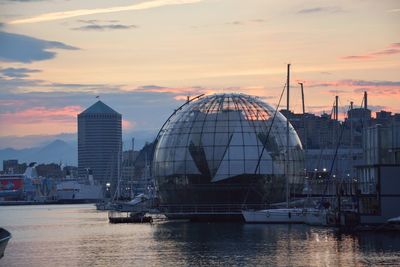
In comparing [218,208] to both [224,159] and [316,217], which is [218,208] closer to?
[224,159]

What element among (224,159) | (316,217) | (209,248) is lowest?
(209,248)

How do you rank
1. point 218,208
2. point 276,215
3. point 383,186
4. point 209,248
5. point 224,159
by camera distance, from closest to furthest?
point 209,248 < point 383,186 < point 276,215 < point 218,208 < point 224,159

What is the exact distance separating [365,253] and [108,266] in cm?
1432

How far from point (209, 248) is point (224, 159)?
39.4 m

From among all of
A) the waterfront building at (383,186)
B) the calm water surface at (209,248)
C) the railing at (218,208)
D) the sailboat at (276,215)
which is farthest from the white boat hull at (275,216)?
the waterfront building at (383,186)

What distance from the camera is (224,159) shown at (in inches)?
3969

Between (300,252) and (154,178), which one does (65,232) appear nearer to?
(154,178)

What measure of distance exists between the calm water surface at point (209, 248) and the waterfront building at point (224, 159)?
14.1m

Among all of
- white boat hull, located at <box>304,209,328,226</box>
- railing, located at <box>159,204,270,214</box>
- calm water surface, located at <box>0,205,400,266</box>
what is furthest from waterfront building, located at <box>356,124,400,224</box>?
railing, located at <box>159,204,270,214</box>

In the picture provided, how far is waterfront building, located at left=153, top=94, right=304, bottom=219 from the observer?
100562 mm

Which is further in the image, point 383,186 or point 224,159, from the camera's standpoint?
point 224,159

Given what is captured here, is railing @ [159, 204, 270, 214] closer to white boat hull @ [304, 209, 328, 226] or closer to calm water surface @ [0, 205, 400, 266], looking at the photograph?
white boat hull @ [304, 209, 328, 226]

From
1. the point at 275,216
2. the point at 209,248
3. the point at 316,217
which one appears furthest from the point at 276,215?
the point at 209,248

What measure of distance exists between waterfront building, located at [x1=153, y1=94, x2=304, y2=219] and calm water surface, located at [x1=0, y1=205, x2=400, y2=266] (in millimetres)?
14108
